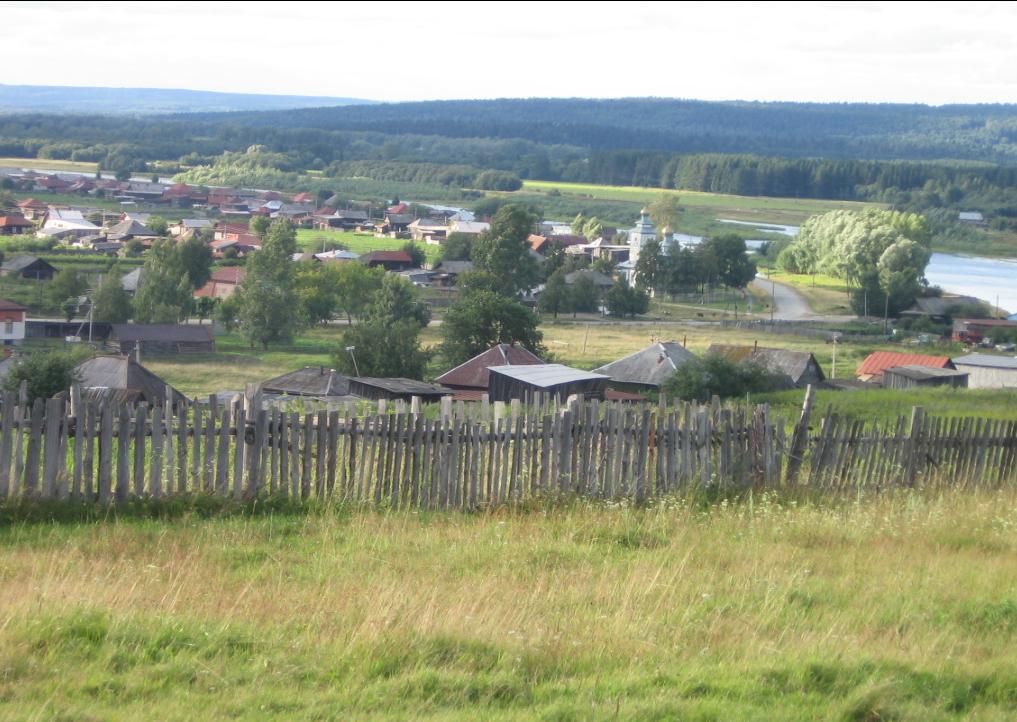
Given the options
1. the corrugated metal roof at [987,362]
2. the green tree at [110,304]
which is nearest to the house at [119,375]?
the green tree at [110,304]

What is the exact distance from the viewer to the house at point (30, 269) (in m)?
73.9

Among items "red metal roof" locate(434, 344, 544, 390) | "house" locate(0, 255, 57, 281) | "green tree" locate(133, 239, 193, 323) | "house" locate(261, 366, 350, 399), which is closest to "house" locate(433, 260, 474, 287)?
"green tree" locate(133, 239, 193, 323)

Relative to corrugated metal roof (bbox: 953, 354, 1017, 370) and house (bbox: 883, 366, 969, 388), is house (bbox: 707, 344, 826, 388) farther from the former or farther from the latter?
corrugated metal roof (bbox: 953, 354, 1017, 370)

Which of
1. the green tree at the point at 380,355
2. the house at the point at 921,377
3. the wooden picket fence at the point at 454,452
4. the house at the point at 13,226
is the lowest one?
the house at the point at 13,226

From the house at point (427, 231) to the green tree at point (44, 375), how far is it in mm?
86081

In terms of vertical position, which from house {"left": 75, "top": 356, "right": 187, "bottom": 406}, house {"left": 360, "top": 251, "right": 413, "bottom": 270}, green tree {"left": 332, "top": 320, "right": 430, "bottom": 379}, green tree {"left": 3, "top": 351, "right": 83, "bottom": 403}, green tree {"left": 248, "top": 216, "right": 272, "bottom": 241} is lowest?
house {"left": 360, "top": 251, "right": 413, "bottom": 270}

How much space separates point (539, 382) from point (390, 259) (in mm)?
56898

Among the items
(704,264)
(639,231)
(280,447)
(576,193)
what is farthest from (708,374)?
(576,193)

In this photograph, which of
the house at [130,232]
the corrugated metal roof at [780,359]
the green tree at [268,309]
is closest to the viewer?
the corrugated metal roof at [780,359]

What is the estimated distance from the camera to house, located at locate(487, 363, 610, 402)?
34.8 metres

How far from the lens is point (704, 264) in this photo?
85250 millimetres

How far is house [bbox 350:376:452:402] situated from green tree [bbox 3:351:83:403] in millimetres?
7441

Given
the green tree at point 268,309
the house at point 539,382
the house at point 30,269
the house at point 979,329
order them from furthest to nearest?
the house at point 30,269, the house at point 979,329, the green tree at point 268,309, the house at point 539,382

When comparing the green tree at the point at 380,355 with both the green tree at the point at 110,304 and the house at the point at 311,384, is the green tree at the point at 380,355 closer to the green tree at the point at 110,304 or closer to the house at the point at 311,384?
the house at the point at 311,384
